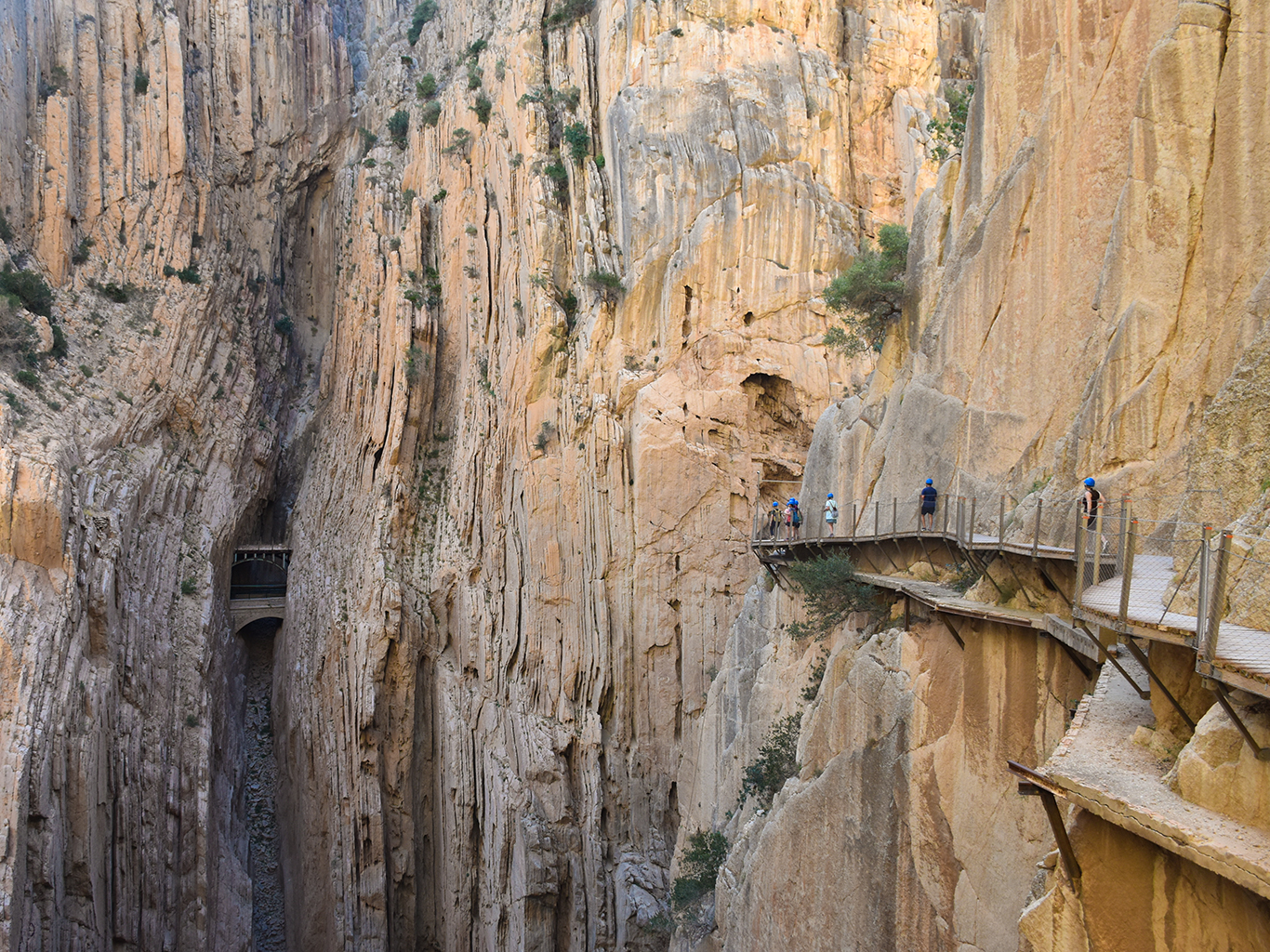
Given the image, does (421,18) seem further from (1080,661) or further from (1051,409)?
(1080,661)

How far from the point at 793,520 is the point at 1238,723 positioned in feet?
42.1

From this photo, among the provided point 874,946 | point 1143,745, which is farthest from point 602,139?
point 1143,745

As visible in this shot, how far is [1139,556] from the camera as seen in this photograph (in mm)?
8266

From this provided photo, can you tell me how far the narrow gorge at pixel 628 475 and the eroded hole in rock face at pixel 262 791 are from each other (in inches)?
7.2

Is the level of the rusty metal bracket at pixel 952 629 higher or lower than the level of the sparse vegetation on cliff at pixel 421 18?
lower

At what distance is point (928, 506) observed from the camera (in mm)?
12203

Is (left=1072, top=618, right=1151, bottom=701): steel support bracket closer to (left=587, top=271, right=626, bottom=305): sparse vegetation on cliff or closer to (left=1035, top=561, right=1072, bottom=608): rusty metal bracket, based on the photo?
(left=1035, top=561, right=1072, bottom=608): rusty metal bracket

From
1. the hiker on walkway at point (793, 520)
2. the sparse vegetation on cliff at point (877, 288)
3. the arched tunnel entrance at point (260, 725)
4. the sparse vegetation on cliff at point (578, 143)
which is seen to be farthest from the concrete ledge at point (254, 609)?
the sparse vegetation on cliff at point (877, 288)

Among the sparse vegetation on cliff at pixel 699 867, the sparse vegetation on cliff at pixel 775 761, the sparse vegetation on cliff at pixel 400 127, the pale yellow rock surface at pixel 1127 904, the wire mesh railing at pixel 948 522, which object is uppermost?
the sparse vegetation on cliff at pixel 400 127

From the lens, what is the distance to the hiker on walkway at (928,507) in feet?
39.8

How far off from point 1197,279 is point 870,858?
6.79 m

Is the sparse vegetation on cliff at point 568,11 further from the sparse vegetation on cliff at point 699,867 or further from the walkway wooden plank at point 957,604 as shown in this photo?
the sparse vegetation on cliff at point 699,867

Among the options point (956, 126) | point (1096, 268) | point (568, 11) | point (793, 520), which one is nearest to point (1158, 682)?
point (1096, 268)

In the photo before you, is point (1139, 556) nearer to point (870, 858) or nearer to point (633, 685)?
point (870, 858)
